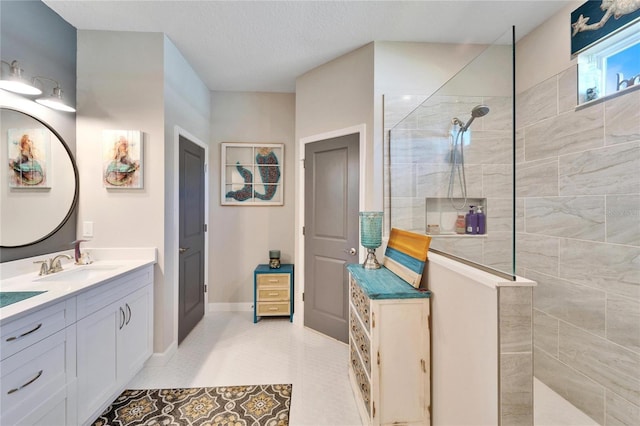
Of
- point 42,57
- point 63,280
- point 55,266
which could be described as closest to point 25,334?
point 63,280

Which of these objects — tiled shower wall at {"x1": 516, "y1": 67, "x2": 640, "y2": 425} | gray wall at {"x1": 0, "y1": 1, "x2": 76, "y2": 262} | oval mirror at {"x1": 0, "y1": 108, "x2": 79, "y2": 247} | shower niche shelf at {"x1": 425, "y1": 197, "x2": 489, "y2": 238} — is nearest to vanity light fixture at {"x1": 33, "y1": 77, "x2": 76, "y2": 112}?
gray wall at {"x1": 0, "y1": 1, "x2": 76, "y2": 262}

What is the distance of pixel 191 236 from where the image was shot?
9.44 ft

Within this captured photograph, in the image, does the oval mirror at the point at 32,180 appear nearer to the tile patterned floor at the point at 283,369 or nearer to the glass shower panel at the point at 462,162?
the tile patterned floor at the point at 283,369

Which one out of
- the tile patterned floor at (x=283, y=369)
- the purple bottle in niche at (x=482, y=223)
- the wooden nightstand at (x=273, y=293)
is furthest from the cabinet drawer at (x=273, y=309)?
the purple bottle in niche at (x=482, y=223)

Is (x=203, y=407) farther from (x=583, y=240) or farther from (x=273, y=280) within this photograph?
(x=583, y=240)

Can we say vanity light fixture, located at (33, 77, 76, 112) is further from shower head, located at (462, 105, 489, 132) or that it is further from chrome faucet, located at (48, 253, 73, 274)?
shower head, located at (462, 105, 489, 132)

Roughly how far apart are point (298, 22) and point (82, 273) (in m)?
2.52

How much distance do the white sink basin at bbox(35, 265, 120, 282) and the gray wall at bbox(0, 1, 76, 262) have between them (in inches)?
10.7

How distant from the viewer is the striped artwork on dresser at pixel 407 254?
1.59 metres

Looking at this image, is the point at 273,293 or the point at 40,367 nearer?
the point at 40,367

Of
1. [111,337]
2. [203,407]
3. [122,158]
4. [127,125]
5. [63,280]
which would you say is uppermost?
[127,125]

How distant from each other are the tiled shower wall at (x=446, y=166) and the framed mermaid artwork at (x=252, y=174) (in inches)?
62.8

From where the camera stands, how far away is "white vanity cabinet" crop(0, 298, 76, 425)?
3.72ft

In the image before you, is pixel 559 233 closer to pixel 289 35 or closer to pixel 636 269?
pixel 636 269
